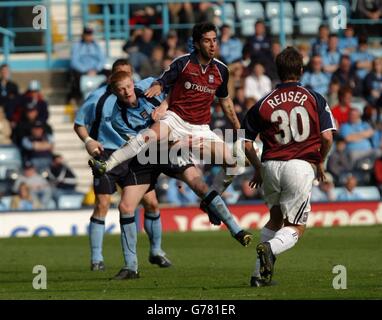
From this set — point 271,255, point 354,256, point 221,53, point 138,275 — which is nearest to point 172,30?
point 221,53

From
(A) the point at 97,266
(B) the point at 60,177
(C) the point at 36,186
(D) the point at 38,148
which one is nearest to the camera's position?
(A) the point at 97,266

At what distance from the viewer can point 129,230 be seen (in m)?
12.7

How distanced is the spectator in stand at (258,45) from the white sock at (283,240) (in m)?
13.2

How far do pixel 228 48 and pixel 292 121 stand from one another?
1344cm

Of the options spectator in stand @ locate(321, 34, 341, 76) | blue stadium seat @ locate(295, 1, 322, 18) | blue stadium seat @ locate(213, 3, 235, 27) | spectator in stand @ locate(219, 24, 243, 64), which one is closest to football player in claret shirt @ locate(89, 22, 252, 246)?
spectator in stand @ locate(219, 24, 243, 64)

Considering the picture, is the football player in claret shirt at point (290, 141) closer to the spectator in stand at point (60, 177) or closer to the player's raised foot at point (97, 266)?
the player's raised foot at point (97, 266)

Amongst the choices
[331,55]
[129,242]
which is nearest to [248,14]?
[331,55]

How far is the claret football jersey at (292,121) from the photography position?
36.3 ft

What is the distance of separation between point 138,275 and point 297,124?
2.61 metres

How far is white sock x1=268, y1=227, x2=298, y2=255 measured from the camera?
10938 millimetres

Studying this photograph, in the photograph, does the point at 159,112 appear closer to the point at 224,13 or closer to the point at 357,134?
the point at 357,134

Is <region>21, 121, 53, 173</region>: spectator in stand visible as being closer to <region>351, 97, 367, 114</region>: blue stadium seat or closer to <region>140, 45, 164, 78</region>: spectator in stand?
<region>140, 45, 164, 78</region>: spectator in stand

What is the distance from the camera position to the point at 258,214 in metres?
20.8

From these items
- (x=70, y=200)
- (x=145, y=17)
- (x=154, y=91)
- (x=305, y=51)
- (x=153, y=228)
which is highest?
(x=145, y=17)
